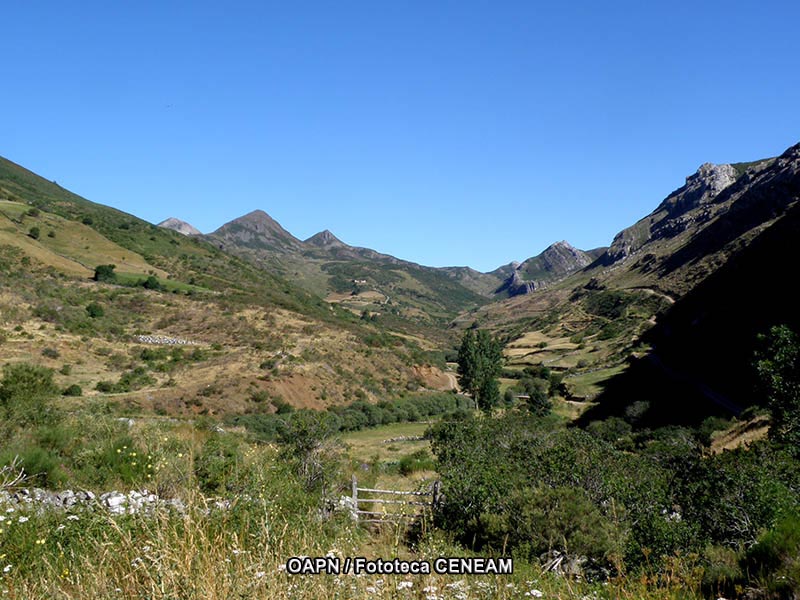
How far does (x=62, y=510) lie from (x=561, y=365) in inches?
3779

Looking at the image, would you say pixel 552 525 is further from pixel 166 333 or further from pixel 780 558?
pixel 166 333

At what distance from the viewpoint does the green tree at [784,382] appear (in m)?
12.5

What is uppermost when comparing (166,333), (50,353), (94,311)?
(94,311)

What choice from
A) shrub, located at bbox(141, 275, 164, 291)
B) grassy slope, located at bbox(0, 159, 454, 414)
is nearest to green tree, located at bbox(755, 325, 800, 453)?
grassy slope, located at bbox(0, 159, 454, 414)

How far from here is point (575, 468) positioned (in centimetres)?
1166

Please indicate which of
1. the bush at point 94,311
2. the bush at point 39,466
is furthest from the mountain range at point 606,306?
the bush at point 39,466

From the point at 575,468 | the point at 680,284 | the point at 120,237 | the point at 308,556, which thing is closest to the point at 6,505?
the point at 308,556

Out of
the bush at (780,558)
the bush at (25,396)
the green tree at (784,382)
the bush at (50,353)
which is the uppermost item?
the green tree at (784,382)

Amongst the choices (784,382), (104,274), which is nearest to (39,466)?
(784,382)

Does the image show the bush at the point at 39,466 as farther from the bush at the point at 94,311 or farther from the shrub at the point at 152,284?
the shrub at the point at 152,284

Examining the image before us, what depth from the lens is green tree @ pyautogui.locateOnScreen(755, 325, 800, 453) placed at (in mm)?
12531

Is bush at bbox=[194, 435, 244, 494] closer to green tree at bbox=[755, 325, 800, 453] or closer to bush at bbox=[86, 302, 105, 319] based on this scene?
green tree at bbox=[755, 325, 800, 453]

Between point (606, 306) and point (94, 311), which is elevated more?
point (606, 306)

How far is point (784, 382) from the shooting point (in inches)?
500
